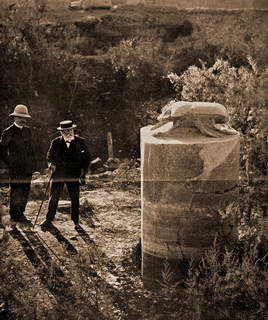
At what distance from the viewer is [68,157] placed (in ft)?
22.0

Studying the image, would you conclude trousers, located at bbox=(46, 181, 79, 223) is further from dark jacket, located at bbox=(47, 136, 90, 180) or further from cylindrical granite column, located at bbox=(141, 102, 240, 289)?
cylindrical granite column, located at bbox=(141, 102, 240, 289)

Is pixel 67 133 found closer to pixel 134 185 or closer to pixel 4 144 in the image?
pixel 4 144

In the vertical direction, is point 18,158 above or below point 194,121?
below

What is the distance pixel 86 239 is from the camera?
6426 mm

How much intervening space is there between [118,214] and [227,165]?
275 centimetres

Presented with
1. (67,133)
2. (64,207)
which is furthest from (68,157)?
(64,207)

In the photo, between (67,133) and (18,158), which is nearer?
(67,133)

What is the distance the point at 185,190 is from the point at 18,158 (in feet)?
9.81

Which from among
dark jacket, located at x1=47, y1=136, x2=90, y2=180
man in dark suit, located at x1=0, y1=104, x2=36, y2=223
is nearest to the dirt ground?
man in dark suit, located at x1=0, y1=104, x2=36, y2=223

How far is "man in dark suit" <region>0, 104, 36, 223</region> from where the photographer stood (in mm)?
6996

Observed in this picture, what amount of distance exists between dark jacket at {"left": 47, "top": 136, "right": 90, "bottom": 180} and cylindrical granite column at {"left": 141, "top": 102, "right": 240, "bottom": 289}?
1.69 meters

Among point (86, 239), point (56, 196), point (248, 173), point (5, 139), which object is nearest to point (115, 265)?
point (86, 239)

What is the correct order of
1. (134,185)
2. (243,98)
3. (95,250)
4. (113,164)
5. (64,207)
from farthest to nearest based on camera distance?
1. (113,164)
2. (243,98)
3. (134,185)
4. (64,207)
5. (95,250)

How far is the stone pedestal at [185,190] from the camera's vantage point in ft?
16.2
